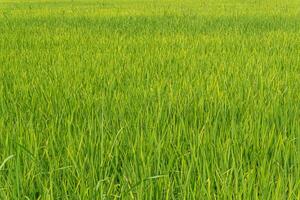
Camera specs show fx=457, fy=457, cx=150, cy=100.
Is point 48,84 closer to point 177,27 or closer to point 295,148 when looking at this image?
point 295,148

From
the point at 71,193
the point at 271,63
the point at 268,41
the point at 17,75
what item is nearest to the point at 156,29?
the point at 268,41

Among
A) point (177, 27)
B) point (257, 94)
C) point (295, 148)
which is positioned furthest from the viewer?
point (177, 27)

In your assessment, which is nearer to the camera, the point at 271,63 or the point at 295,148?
the point at 295,148

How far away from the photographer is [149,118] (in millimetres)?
1798

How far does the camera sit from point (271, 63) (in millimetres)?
3293

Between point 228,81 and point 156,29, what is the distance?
3.48 metres

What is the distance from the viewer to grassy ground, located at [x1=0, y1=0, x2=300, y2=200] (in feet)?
4.03

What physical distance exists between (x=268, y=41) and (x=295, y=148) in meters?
3.24

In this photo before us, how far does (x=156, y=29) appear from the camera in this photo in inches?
235

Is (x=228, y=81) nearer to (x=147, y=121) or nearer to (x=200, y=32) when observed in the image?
(x=147, y=121)

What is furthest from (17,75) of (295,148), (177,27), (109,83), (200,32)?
(177,27)

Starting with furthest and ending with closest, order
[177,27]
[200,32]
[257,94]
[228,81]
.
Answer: [177,27] → [200,32] → [228,81] → [257,94]

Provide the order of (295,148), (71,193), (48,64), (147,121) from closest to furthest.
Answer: (71,193), (295,148), (147,121), (48,64)

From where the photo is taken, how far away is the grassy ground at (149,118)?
4.03 ft
